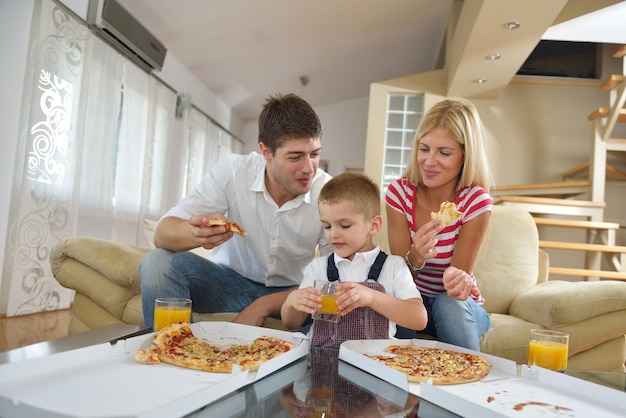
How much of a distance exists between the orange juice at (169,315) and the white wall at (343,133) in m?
8.54

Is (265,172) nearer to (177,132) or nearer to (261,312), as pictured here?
(261,312)

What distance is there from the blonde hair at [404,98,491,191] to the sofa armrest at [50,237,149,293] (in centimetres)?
136

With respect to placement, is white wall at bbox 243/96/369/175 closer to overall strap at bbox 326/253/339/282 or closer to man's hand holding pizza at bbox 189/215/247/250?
man's hand holding pizza at bbox 189/215/247/250

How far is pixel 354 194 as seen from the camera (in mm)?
1684

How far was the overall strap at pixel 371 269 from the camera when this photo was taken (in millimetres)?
1616

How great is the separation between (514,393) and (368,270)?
68 cm

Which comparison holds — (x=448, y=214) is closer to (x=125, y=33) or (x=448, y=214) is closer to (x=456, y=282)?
(x=456, y=282)

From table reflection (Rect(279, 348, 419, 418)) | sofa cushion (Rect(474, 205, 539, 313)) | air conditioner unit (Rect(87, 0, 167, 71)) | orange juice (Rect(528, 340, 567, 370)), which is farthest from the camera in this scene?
air conditioner unit (Rect(87, 0, 167, 71))

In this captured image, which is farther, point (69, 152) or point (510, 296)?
point (69, 152)

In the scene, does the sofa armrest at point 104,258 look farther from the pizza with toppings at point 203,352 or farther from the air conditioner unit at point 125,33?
the air conditioner unit at point 125,33

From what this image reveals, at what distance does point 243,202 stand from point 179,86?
4.97 metres

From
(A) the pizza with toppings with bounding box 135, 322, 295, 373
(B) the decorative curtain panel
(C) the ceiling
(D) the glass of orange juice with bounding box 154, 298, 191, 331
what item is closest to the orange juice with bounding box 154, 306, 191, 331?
(D) the glass of orange juice with bounding box 154, 298, 191, 331

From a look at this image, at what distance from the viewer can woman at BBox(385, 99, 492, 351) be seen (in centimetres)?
186

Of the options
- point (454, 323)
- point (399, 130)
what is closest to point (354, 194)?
point (454, 323)
